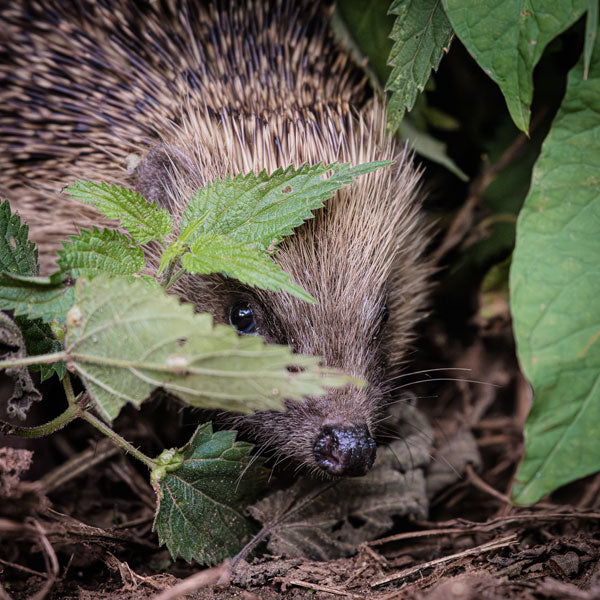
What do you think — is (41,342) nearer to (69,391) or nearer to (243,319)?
(69,391)

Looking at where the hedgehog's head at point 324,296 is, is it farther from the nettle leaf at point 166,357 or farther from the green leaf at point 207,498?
the nettle leaf at point 166,357

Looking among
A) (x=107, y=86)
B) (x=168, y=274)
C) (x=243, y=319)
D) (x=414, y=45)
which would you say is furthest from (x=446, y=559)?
(x=107, y=86)

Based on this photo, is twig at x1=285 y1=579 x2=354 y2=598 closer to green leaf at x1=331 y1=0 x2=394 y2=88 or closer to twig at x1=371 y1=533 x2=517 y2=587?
twig at x1=371 y1=533 x2=517 y2=587

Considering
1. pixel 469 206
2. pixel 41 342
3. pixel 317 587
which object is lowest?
pixel 317 587

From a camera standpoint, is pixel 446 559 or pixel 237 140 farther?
pixel 237 140

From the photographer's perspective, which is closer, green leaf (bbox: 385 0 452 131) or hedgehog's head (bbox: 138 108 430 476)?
hedgehog's head (bbox: 138 108 430 476)

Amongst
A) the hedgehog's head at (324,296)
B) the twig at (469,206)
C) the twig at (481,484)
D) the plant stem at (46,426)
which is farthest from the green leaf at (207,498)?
the twig at (469,206)

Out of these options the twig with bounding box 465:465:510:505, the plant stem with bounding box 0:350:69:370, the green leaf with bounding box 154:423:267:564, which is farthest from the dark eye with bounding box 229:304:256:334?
the twig with bounding box 465:465:510:505
